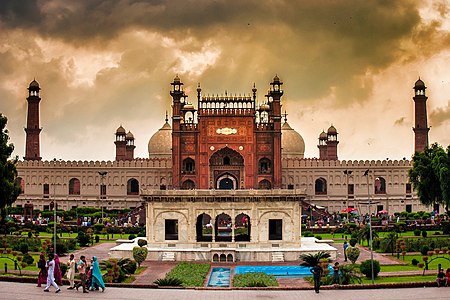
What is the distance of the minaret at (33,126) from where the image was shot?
69562 mm

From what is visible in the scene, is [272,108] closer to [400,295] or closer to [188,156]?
[188,156]

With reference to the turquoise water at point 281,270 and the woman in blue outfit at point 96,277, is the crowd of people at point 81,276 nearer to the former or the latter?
the woman in blue outfit at point 96,277

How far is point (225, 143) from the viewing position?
62750 mm

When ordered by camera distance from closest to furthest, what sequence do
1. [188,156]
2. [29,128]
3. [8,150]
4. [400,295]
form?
1. [400,295]
2. [8,150]
3. [188,156]
4. [29,128]

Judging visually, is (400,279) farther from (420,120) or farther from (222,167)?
(420,120)

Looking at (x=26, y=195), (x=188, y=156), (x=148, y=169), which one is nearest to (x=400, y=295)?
(x=188, y=156)

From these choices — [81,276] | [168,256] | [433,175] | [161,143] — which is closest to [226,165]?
[161,143]

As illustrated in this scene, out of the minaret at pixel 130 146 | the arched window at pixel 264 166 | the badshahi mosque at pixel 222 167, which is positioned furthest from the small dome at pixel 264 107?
the minaret at pixel 130 146

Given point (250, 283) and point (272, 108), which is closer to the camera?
point (250, 283)

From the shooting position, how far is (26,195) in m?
70.4

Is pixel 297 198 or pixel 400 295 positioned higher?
pixel 297 198

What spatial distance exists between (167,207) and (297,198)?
7022mm

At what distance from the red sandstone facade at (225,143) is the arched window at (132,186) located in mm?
9040

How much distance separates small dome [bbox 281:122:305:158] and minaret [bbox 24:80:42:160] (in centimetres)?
2506
